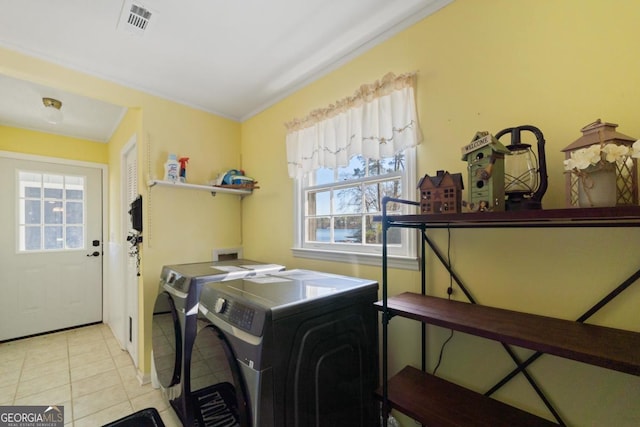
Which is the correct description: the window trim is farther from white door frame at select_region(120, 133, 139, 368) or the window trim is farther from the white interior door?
the white interior door

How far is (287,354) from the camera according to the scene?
1.00 metres

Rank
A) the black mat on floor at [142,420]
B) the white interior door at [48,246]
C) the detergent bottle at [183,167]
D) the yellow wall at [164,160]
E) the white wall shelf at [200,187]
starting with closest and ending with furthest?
the black mat on floor at [142,420]
the yellow wall at [164,160]
the white wall shelf at [200,187]
the detergent bottle at [183,167]
the white interior door at [48,246]

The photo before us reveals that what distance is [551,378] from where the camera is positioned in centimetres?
105

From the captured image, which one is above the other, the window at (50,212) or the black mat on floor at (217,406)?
the window at (50,212)

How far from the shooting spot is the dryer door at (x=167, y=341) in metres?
1.66

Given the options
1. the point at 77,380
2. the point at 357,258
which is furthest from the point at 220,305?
the point at 77,380

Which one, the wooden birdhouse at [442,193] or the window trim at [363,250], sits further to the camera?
the window trim at [363,250]

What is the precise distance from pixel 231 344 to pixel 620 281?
4.66 ft

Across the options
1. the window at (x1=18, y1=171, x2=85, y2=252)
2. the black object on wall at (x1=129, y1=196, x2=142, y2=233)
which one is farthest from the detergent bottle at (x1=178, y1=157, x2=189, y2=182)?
the window at (x1=18, y1=171, x2=85, y2=252)

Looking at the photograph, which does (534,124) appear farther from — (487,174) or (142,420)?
(142,420)

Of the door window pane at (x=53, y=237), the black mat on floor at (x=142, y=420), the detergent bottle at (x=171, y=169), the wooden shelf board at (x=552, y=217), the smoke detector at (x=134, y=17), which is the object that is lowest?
the black mat on floor at (x=142, y=420)

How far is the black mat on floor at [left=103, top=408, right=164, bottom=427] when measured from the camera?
1.73 m

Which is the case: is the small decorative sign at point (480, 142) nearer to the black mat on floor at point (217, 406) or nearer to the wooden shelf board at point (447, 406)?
the wooden shelf board at point (447, 406)

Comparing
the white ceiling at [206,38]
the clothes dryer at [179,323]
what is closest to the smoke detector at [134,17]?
the white ceiling at [206,38]
